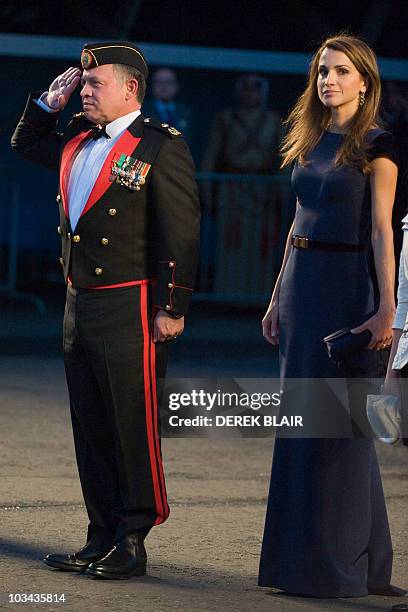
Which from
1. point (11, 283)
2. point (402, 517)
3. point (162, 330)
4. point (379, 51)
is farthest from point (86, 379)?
point (379, 51)

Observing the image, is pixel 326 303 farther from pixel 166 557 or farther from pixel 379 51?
pixel 379 51

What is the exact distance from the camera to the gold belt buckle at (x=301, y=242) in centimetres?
580

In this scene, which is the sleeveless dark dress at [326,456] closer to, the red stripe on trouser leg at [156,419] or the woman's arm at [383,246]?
the woman's arm at [383,246]

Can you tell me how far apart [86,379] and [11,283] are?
8.95 m

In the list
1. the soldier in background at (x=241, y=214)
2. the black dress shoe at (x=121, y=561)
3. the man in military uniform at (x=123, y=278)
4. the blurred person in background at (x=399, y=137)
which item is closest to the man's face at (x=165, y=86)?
the soldier in background at (x=241, y=214)

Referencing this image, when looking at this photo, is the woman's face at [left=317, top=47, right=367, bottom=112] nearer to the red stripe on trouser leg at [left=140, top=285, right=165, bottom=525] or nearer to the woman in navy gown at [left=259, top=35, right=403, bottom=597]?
the woman in navy gown at [left=259, top=35, right=403, bottom=597]

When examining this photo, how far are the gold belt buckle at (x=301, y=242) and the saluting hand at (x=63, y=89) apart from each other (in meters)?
0.97

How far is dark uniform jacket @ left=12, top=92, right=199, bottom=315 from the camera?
5.80 m

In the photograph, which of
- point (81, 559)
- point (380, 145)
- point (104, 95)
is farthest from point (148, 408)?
point (380, 145)

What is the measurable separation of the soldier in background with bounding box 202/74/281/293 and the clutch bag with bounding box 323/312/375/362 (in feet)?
28.6

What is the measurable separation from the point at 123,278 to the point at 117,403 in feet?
1.43

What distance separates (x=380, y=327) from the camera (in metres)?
5.56

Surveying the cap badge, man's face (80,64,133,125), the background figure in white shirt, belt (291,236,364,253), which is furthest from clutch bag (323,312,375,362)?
the cap badge

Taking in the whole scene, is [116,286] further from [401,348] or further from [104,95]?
[401,348]
